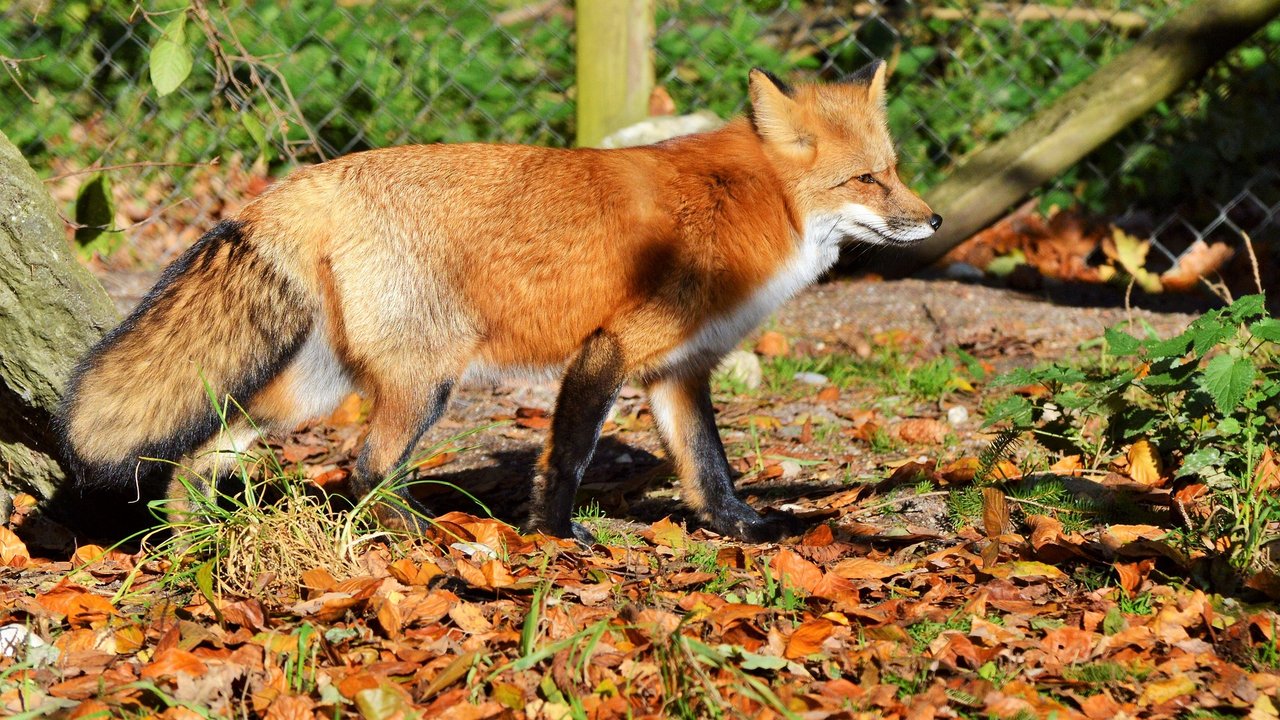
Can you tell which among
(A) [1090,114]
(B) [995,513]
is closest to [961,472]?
(B) [995,513]

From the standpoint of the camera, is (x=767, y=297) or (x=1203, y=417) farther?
(x=767, y=297)

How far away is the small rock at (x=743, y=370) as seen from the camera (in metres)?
5.87

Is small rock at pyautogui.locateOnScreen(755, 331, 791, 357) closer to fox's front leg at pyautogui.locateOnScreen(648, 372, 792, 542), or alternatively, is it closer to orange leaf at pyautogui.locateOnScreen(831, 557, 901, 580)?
fox's front leg at pyautogui.locateOnScreen(648, 372, 792, 542)

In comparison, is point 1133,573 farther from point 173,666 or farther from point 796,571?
point 173,666

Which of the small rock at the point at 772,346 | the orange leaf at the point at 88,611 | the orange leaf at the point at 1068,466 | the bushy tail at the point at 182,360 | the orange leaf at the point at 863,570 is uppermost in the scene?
the bushy tail at the point at 182,360

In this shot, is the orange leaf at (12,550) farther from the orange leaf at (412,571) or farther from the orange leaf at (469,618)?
the orange leaf at (469,618)

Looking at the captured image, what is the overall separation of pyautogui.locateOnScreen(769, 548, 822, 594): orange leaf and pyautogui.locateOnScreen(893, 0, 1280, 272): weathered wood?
3.44 m

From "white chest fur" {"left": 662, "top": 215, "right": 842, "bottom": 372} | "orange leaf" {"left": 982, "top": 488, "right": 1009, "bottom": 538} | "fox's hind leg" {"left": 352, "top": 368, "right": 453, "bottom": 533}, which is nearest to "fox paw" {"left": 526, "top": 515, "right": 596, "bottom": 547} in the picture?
"fox's hind leg" {"left": 352, "top": 368, "right": 453, "bottom": 533}

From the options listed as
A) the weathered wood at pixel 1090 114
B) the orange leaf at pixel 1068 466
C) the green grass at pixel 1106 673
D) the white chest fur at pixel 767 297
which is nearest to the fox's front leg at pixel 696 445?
the white chest fur at pixel 767 297

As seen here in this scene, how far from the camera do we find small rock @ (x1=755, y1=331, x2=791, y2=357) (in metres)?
6.25

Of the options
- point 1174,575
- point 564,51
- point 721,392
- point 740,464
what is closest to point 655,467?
point 740,464

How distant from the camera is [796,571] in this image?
3.33 metres

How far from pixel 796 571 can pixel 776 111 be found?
1699 mm

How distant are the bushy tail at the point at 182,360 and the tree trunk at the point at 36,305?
1.14 feet
